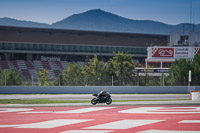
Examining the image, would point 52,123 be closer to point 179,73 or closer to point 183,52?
point 179,73

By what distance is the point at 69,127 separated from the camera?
1650 centimetres

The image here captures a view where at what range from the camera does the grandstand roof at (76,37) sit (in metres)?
77.2

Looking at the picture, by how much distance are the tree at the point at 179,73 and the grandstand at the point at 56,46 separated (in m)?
27.1

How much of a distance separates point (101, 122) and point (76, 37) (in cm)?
6485

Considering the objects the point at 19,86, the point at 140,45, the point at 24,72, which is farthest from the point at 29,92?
the point at 140,45

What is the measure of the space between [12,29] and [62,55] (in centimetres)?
1131

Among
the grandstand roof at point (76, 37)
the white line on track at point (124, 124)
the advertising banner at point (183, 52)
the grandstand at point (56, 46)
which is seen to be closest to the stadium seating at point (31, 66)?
the grandstand at point (56, 46)

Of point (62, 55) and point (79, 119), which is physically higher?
point (62, 55)

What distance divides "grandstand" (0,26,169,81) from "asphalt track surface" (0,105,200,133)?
4978cm

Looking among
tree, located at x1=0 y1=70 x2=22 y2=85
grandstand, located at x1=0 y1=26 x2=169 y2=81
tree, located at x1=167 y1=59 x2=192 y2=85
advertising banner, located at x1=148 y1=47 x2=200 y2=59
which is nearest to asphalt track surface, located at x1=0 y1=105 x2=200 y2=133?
tree, located at x1=0 y1=70 x2=22 y2=85

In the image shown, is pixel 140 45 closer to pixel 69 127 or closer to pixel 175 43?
pixel 175 43

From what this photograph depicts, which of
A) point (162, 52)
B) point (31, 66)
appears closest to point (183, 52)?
point (162, 52)

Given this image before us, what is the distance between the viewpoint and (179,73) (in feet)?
150

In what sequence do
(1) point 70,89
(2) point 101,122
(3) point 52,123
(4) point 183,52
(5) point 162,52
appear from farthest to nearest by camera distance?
(5) point 162,52 → (4) point 183,52 → (1) point 70,89 → (2) point 101,122 → (3) point 52,123
